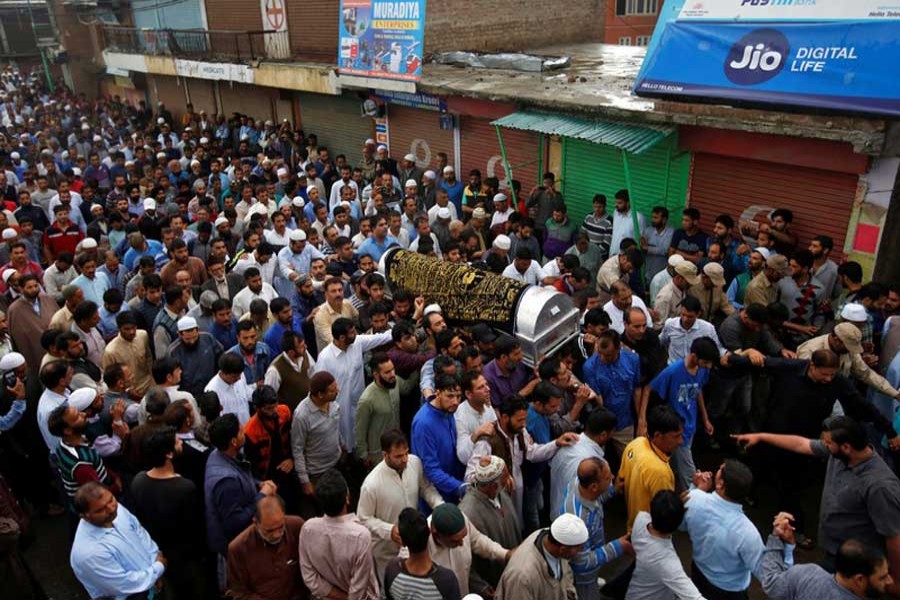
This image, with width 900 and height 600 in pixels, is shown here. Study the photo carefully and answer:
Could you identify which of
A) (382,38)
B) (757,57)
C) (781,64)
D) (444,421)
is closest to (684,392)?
(444,421)

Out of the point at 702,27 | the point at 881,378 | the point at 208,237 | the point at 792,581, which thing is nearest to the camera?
the point at 792,581

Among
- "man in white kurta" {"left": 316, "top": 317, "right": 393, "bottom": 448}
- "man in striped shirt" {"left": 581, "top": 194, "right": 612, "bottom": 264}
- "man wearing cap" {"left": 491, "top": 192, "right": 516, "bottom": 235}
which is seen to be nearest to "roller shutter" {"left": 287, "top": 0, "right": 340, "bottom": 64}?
"man wearing cap" {"left": 491, "top": 192, "right": 516, "bottom": 235}

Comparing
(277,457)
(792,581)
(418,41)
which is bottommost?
(277,457)

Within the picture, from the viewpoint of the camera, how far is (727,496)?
3680 millimetres

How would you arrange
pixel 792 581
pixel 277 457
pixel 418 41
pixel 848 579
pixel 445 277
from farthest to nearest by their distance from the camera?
pixel 418 41
pixel 445 277
pixel 277 457
pixel 792 581
pixel 848 579

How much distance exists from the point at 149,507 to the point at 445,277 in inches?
138

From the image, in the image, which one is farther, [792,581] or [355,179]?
[355,179]

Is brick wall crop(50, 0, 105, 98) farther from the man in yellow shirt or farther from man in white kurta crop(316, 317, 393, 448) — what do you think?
the man in yellow shirt

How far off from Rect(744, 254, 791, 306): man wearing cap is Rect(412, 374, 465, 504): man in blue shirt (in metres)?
3.47

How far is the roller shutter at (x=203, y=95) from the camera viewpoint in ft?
69.6

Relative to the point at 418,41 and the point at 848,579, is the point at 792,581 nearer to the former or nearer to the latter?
the point at 848,579

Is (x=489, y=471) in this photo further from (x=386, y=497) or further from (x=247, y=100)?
(x=247, y=100)

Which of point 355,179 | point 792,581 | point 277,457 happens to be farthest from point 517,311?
point 355,179

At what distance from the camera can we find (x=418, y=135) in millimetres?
13781
